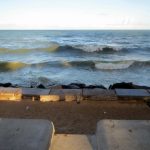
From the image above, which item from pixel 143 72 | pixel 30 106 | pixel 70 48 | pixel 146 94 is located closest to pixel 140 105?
pixel 146 94

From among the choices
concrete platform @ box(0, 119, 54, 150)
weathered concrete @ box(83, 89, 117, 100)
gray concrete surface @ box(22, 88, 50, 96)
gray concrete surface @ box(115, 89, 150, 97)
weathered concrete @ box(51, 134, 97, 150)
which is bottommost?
gray concrete surface @ box(22, 88, 50, 96)

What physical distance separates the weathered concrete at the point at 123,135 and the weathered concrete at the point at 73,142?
203 mm

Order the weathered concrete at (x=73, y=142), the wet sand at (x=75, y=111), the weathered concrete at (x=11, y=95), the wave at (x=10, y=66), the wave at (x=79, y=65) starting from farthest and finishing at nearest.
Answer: the wave at (x=79, y=65), the wave at (x=10, y=66), the weathered concrete at (x=11, y=95), the wet sand at (x=75, y=111), the weathered concrete at (x=73, y=142)

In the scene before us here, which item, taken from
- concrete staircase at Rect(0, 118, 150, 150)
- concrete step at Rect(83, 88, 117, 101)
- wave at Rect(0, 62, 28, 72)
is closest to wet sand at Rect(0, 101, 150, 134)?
concrete step at Rect(83, 88, 117, 101)

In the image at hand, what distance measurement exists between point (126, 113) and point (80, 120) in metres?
1.00

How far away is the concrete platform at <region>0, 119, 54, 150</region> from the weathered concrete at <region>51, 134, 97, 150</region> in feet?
0.58

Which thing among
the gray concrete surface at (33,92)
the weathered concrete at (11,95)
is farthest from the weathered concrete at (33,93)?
the weathered concrete at (11,95)

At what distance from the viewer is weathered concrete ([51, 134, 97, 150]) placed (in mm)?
3046

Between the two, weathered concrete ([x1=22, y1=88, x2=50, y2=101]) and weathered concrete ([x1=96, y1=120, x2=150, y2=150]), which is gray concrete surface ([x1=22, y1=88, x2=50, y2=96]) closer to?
weathered concrete ([x1=22, y1=88, x2=50, y2=101])

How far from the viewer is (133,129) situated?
3.07 meters

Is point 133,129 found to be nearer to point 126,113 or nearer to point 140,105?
point 126,113

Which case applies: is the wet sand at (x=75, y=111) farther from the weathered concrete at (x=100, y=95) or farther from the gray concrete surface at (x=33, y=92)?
the gray concrete surface at (x=33, y=92)

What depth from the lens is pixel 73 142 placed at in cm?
320

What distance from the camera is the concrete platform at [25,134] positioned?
8.76 ft
